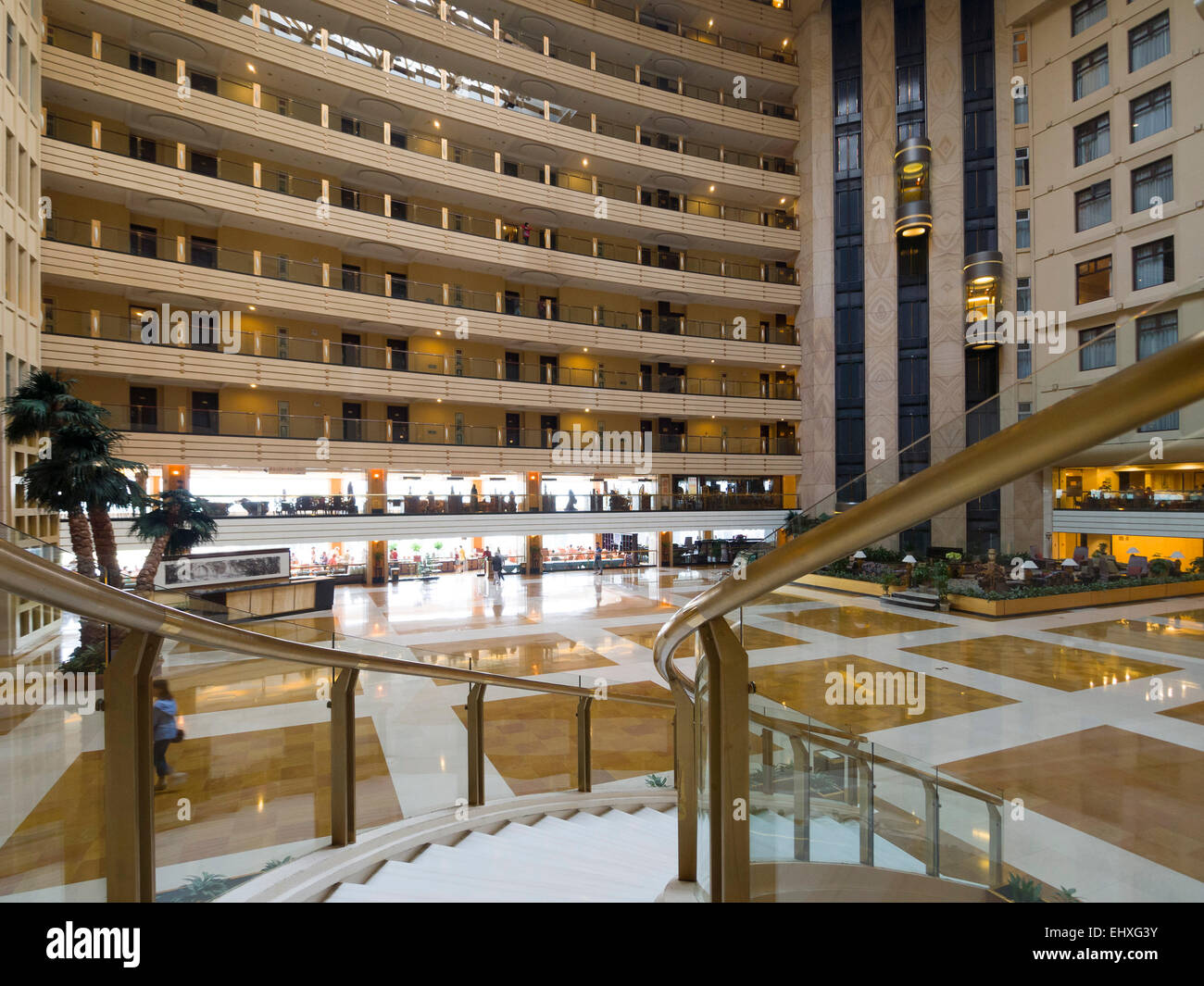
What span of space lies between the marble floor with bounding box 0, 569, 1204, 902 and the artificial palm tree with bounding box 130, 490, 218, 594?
11.3m

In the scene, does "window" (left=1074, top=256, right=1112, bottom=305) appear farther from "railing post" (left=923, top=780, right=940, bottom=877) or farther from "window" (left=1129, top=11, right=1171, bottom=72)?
"railing post" (left=923, top=780, right=940, bottom=877)

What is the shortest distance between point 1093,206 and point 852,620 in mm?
28398

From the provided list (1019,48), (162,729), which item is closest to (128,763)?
(162,729)

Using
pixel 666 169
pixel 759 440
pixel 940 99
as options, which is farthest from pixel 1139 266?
pixel 666 169

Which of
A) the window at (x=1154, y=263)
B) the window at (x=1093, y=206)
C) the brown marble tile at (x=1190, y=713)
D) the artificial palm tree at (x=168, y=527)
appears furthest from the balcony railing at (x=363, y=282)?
the brown marble tile at (x=1190, y=713)

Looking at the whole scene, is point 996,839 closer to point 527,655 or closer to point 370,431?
point 527,655

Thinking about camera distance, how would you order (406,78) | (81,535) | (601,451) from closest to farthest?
(81,535) → (406,78) → (601,451)

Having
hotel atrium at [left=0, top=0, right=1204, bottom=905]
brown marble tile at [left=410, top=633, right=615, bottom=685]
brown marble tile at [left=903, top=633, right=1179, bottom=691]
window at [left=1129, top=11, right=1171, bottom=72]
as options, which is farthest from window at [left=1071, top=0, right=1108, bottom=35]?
brown marble tile at [left=903, top=633, right=1179, bottom=691]

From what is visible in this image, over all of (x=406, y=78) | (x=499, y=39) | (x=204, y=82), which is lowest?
(x=204, y=82)

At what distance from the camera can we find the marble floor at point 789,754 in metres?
1.37

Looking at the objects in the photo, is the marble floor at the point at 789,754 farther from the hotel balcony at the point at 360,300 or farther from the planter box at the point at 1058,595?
the hotel balcony at the point at 360,300

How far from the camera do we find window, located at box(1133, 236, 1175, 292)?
20.2 m

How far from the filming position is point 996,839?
2.13m

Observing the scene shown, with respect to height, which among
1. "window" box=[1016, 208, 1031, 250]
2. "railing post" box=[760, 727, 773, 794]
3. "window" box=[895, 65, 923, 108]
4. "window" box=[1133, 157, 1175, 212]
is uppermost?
"window" box=[895, 65, 923, 108]
